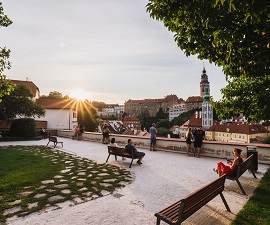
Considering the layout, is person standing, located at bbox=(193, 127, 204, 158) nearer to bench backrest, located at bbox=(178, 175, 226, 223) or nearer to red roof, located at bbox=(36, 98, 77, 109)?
bench backrest, located at bbox=(178, 175, 226, 223)

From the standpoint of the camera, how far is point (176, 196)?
222 inches

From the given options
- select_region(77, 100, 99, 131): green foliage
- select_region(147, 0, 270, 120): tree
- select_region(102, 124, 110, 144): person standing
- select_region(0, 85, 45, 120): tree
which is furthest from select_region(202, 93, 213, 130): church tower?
select_region(147, 0, 270, 120): tree

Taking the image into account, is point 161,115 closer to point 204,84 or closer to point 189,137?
point 204,84

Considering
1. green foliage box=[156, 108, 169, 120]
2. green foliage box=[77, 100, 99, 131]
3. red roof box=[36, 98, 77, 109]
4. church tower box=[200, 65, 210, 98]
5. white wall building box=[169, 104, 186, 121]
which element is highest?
church tower box=[200, 65, 210, 98]

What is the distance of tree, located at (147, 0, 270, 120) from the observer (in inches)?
150

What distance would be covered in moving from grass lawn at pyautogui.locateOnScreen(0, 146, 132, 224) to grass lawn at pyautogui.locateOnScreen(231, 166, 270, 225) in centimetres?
338

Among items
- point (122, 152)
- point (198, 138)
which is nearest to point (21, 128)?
point (122, 152)

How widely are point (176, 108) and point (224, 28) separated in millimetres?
144588

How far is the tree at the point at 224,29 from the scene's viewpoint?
3809mm

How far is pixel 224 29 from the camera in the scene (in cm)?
456

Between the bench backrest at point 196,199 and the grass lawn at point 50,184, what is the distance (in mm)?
2798

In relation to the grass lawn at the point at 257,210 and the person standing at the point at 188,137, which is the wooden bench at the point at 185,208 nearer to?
the grass lawn at the point at 257,210

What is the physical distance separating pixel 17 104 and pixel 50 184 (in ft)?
75.2

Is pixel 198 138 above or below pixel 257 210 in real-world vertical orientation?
above
